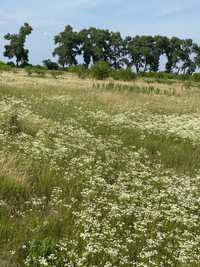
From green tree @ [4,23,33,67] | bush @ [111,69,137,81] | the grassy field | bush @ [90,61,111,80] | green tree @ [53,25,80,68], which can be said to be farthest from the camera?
green tree @ [53,25,80,68]

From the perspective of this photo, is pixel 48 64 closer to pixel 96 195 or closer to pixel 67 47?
pixel 67 47

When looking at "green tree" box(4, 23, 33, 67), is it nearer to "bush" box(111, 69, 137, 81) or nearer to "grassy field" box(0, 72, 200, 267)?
"bush" box(111, 69, 137, 81)

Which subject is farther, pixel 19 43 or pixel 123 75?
pixel 19 43

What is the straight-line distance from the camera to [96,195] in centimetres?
952

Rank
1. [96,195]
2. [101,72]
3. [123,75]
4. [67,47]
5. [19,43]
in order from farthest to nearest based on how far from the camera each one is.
Answer: [67,47] < [19,43] < [123,75] < [101,72] < [96,195]

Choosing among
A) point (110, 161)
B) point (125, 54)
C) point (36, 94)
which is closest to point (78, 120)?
point (110, 161)

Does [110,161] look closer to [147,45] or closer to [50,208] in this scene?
[50,208]

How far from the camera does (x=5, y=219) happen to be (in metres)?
7.80

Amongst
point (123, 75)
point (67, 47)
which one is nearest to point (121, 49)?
point (67, 47)

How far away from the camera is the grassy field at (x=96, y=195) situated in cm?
718

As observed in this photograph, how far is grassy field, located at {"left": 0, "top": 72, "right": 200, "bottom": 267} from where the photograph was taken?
23.5ft

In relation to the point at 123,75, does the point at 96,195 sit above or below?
below

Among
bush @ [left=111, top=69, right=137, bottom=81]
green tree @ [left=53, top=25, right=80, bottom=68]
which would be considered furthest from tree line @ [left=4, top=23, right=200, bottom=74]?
bush @ [left=111, top=69, right=137, bottom=81]

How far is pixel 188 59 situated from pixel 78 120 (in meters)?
111
